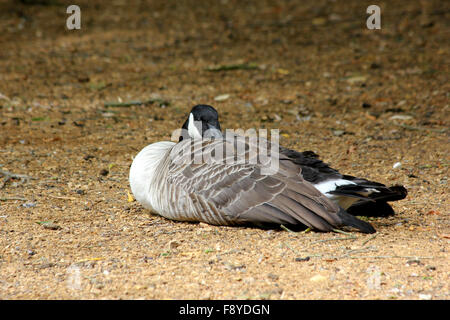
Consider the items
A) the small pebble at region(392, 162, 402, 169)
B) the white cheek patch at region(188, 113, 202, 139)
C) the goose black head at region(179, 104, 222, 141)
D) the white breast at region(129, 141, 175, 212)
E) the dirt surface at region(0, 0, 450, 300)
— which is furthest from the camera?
the small pebble at region(392, 162, 402, 169)

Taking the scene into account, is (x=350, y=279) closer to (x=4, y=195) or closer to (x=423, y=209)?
(x=423, y=209)

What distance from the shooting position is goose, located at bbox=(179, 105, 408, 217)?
4910 mm

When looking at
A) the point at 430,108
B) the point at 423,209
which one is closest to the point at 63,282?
the point at 423,209

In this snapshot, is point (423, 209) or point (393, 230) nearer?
point (393, 230)

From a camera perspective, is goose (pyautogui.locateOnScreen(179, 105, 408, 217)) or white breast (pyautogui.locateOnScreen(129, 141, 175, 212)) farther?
white breast (pyautogui.locateOnScreen(129, 141, 175, 212))

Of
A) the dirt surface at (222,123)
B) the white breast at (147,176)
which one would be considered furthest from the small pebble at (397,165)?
the white breast at (147,176)

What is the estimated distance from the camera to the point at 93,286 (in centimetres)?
402

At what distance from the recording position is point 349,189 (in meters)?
4.92

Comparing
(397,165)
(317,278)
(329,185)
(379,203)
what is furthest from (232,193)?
(397,165)

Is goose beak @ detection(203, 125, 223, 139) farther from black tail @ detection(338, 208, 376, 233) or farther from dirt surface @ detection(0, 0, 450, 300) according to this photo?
black tail @ detection(338, 208, 376, 233)

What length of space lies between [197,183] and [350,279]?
5.23 feet

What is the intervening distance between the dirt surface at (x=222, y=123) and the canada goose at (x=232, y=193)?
149 millimetres

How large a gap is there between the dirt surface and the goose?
0.78ft

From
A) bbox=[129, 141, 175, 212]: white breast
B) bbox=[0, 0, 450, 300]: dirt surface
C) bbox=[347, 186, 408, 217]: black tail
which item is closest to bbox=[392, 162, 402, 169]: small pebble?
bbox=[0, 0, 450, 300]: dirt surface
